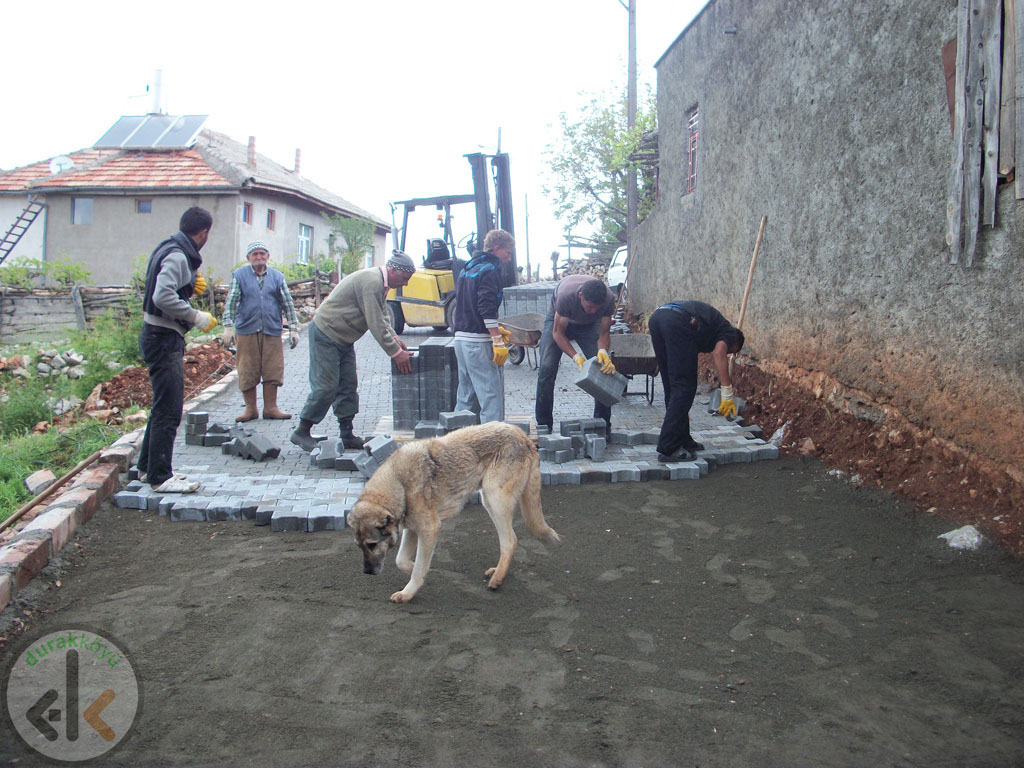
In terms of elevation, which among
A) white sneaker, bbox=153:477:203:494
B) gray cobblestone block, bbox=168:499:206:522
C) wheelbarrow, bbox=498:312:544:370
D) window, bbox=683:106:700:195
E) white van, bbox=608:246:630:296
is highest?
window, bbox=683:106:700:195

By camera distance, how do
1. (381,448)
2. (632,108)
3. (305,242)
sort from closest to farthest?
(381,448), (632,108), (305,242)

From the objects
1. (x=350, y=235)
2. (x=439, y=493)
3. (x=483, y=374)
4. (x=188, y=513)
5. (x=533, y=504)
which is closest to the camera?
(x=439, y=493)

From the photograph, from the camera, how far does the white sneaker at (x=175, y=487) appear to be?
20.7 feet

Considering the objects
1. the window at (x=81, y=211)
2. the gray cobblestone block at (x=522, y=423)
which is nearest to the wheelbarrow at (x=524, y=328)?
the gray cobblestone block at (x=522, y=423)

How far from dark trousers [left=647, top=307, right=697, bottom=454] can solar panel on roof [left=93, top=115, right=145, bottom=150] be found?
26480 mm

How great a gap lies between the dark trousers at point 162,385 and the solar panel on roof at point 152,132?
23.7m

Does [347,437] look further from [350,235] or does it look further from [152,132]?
[152,132]

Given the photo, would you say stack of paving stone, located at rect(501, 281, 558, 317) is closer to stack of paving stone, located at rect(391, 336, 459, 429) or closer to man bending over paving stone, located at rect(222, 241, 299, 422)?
man bending over paving stone, located at rect(222, 241, 299, 422)

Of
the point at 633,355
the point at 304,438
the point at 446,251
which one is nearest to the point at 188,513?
the point at 304,438

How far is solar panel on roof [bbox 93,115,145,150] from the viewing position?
27.6 m

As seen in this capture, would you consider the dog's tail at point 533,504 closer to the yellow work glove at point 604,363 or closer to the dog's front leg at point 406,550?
the dog's front leg at point 406,550

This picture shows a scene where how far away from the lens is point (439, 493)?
4559 millimetres

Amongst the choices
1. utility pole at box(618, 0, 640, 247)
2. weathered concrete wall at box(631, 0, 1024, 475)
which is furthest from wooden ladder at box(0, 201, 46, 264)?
weathered concrete wall at box(631, 0, 1024, 475)

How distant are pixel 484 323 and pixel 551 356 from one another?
1.29 metres
